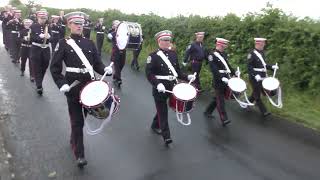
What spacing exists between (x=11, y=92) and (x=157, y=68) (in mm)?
5379

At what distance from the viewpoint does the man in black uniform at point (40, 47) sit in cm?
1223

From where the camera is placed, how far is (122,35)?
552 inches

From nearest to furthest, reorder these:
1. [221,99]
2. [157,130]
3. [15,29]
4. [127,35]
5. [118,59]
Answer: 1. [157,130]
2. [221,99]
3. [127,35]
4. [118,59]
5. [15,29]

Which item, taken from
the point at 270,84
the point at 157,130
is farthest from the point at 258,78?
the point at 157,130

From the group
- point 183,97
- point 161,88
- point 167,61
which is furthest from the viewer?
point 167,61

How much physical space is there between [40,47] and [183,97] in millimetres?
5502

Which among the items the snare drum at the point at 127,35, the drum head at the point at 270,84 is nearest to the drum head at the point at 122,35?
the snare drum at the point at 127,35

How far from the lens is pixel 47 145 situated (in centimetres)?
823

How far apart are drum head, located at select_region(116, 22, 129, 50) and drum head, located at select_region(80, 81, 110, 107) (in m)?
7.01

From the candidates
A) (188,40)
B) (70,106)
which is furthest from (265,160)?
(188,40)

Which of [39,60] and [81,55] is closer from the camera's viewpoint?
[81,55]

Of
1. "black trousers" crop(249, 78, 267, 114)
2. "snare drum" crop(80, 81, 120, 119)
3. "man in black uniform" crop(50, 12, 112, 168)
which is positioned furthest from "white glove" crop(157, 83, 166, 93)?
"black trousers" crop(249, 78, 267, 114)

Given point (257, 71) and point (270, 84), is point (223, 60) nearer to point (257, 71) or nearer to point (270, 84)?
point (257, 71)

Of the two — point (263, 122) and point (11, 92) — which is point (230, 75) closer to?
point (263, 122)
